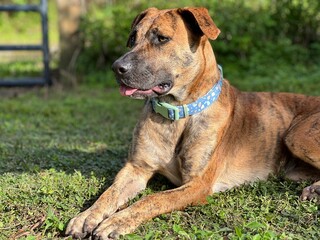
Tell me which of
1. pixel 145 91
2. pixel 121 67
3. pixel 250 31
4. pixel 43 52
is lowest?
pixel 43 52

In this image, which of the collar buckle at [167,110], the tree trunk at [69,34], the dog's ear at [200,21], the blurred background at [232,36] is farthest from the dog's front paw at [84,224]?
the tree trunk at [69,34]

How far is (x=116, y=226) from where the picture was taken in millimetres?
3963

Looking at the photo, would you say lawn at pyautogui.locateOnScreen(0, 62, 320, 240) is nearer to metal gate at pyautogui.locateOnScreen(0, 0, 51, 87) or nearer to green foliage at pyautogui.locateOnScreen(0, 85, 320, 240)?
green foliage at pyautogui.locateOnScreen(0, 85, 320, 240)

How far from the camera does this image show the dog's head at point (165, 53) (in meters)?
4.38

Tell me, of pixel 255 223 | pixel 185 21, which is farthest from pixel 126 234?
pixel 185 21

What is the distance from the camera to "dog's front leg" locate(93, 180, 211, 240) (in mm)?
3943

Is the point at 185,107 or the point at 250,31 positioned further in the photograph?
the point at 250,31

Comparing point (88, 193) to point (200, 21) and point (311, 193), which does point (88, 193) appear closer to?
point (200, 21)

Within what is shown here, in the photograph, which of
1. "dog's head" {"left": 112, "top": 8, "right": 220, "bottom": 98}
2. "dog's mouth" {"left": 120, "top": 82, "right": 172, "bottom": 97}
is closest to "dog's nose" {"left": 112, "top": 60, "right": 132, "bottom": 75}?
"dog's head" {"left": 112, "top": 8, "right": 220, "bottom": 98}

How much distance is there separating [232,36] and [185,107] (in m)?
6.24

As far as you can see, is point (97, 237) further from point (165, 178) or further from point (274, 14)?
point (274, 14)

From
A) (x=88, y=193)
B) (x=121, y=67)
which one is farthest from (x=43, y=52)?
(x=121, y=67)

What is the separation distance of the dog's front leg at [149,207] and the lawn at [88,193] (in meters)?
0.06

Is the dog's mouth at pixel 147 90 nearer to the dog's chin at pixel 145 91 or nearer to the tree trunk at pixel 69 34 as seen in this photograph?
the dog's chin at pixel 145 91
